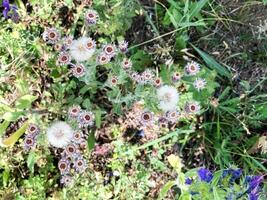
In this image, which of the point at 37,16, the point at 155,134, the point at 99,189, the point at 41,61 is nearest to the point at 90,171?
the point at 99,189

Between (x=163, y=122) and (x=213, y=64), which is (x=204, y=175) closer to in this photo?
(x=163, y=122)

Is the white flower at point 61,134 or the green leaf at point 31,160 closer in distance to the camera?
the white flower at point 61,134

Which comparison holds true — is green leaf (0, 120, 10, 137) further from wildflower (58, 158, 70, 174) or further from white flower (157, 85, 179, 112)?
white flower (157, 85, 179, 112)

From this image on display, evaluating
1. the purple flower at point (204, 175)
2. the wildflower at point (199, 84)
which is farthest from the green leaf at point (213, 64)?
the purple flower at point (204, 175)

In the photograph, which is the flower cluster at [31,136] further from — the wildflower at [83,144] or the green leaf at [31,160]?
the wildflower at [83,144]

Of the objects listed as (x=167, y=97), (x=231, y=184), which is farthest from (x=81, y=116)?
(x=231, y=184)

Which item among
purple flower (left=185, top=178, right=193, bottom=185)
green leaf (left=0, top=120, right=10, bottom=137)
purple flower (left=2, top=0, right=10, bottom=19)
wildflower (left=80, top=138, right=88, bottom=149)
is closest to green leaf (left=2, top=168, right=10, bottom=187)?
green leaf (left=0, top=120, right=10, bottom=137)
